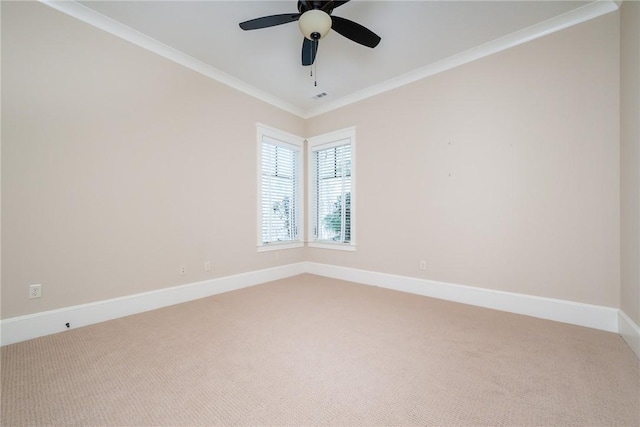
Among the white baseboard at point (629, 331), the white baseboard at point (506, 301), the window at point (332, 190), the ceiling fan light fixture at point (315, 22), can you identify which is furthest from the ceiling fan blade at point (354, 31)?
the white baseboard at point (629, 331)

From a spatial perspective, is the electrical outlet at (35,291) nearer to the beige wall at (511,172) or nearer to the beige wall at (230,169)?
the beige wall at (230,169)

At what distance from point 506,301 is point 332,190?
2860 mm

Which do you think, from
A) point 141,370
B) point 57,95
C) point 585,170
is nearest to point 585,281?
point 585,170

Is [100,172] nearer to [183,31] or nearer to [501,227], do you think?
[183,31]

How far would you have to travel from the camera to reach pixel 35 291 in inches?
86.9

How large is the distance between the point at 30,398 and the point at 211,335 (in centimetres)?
105

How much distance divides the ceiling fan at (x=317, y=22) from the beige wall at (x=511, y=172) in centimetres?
151

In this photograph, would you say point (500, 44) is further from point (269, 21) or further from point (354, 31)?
point (269, 21)

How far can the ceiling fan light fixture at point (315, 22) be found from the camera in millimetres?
2061

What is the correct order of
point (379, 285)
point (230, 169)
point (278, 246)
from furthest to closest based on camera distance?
1. point (278, 246)
2. point (379, 285)
3. point (230, 169)

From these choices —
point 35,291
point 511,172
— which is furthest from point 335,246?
point 35,291

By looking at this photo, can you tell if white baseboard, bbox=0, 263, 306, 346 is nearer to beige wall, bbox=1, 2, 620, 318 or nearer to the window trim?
beige wall, bbox=1, 2, 620, 318

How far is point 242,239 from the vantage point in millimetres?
3818

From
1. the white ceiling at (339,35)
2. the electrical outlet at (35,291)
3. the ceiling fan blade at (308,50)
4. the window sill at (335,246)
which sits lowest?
the electrical outlet at (35,291)
